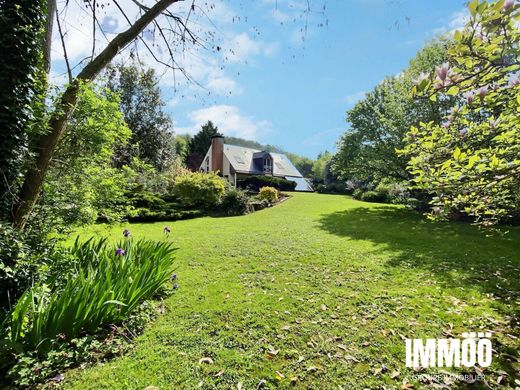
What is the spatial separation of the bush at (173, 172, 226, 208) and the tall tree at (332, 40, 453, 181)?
9.01 metres

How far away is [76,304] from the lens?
10.00ft

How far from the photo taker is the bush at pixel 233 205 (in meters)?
16.4

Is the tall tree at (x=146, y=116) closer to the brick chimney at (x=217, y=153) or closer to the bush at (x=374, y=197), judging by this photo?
the brick chimney at (x=217, y=153)

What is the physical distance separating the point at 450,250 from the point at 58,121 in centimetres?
992

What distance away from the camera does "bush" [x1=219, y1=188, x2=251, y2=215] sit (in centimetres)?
1642

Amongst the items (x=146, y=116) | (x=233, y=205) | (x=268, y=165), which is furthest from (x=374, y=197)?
(x=146, y=116)

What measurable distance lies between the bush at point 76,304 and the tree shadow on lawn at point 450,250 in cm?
564

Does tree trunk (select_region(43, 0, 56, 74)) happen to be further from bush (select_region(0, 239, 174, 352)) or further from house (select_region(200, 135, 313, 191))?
house (select_region(200, 135, 313, 191))

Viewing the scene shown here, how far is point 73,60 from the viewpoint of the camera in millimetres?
4391

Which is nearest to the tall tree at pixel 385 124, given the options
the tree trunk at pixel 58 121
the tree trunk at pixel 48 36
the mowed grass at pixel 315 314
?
the mowed grass at pixel 315 314

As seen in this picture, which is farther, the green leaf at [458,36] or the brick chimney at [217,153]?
the brick chimney at [217,153]

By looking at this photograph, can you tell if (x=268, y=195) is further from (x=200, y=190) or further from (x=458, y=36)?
(x=458, y=36)

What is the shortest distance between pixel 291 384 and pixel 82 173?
4.50 m

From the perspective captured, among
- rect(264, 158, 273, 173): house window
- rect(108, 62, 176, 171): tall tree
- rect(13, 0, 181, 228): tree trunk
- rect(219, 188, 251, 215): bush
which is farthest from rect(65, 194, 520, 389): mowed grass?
rect(264, 158, 273, 173): house window
